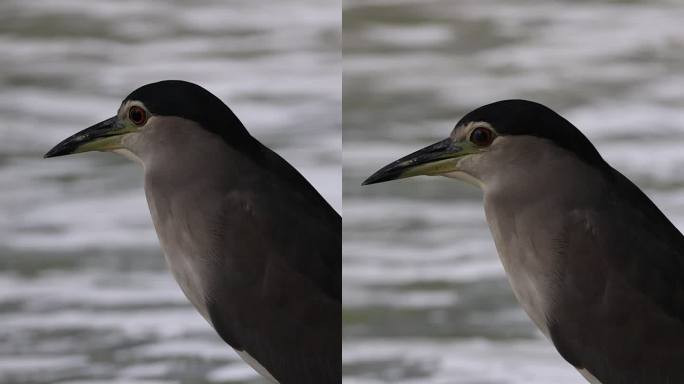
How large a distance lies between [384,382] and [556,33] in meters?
0.70

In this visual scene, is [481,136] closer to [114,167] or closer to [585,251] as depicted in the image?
[585,251]

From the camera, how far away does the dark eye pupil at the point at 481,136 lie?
212 cm

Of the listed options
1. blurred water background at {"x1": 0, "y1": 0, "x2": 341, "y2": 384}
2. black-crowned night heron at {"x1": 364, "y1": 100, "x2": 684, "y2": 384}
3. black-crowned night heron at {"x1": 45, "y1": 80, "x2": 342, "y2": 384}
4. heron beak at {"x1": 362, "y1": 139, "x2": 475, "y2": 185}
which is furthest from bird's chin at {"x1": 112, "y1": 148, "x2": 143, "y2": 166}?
black-crowned night heron at {"x1": 364, "y1": 100, "x2": 684, "y2": 384}

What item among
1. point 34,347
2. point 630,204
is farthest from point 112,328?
point 630,204

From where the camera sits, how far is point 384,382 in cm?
258

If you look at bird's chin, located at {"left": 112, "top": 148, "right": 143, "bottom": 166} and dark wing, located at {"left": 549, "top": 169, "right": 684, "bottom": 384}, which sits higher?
bird's chin, located at {"left": 112, "top": 148, "right": 143, "bottom": 166}

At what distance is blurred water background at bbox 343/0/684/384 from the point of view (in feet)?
7.61

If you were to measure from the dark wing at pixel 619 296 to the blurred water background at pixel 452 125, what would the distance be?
0.13 m

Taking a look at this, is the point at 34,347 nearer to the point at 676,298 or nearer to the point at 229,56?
the point at 229,56

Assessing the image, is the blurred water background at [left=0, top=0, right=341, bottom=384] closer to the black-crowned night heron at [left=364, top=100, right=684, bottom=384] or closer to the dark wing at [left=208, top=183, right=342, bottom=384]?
the dark wing at [left=208, top=183, right=342, bottom=384]

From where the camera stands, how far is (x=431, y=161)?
2166mm

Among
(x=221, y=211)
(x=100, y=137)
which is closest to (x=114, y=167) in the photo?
(x=100, y=137)

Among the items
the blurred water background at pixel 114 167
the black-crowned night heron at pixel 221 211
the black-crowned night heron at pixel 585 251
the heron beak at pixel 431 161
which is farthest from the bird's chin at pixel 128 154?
the black-crowned night heron at pixel 585 251

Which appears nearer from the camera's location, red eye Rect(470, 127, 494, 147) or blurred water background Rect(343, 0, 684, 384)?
red eye Rect(470, 127, 494, 147)
